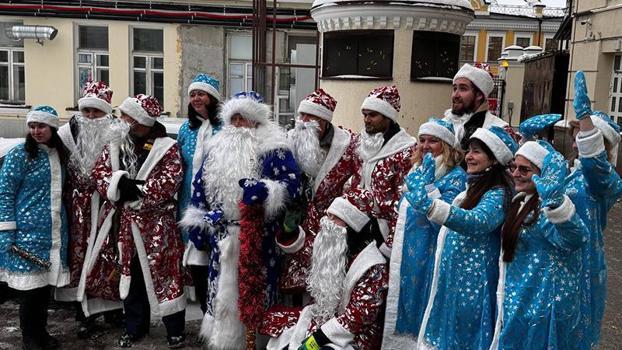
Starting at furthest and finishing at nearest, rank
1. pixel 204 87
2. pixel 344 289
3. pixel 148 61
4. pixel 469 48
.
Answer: pixel 469 48
pixel 148 61
pixel 204 87
pixel 344 289

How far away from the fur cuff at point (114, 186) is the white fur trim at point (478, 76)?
2220 millimetres

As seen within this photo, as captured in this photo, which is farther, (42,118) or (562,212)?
(42,118)

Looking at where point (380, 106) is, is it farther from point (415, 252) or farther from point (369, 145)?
point (415, 252)

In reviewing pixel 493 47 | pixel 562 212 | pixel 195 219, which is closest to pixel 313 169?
pixel 195 219

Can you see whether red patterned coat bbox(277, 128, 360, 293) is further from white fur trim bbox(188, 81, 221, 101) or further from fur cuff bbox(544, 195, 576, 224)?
fur cuff bbox(544, 195, 576, 224)

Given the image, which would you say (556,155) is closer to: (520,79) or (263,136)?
(263,136)

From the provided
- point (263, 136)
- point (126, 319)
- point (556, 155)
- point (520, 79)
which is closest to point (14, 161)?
point (126, 319)

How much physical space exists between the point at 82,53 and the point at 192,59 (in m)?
2.68

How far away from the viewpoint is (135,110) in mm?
3807

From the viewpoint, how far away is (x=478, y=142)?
276 centimetres

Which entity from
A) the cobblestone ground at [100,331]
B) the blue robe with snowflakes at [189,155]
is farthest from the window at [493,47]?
the blue robe with snowflakes at [189,155]

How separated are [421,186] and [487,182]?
33 cm

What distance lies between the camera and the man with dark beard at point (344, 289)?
9.96ft

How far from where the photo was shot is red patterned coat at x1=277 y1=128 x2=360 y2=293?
359cm
